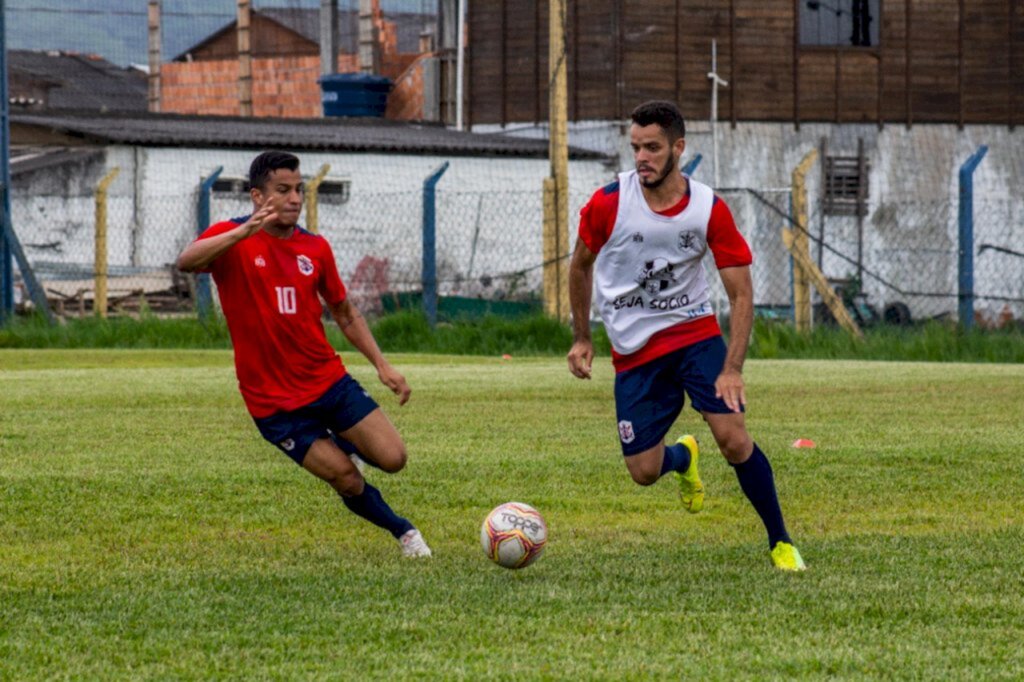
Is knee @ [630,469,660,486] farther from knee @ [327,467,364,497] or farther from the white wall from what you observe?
the white wall

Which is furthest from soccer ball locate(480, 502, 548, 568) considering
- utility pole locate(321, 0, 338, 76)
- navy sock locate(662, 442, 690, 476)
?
utility pole locate(321, 0, 338, 76)

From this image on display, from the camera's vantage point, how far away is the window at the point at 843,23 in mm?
36781

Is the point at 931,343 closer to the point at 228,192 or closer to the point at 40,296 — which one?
the point at 40,296

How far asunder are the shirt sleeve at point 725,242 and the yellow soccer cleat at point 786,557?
108 centimetres

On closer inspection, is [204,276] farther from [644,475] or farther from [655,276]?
[655,276]

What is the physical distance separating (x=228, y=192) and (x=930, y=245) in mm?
13988

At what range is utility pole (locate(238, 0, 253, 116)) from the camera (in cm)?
4569

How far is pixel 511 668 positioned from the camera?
200 inches

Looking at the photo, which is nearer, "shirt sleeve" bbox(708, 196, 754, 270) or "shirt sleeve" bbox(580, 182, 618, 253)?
"shirt sleeve" bbox(708, 196, 754, 270)

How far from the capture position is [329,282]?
24.3ft

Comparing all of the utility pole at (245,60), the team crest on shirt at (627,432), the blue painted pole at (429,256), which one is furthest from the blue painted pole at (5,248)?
the utility pole at (245,60)

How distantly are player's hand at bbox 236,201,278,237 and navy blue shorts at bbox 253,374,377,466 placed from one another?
733 mm

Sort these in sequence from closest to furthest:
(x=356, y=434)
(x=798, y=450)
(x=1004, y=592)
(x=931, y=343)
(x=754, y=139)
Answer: (x=1004, y=592) < (x=356, y=434) < (x=798, y=450) < (x=931, y=343) < (x=754, y=139)

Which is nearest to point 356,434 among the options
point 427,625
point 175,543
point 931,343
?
point 175,543
